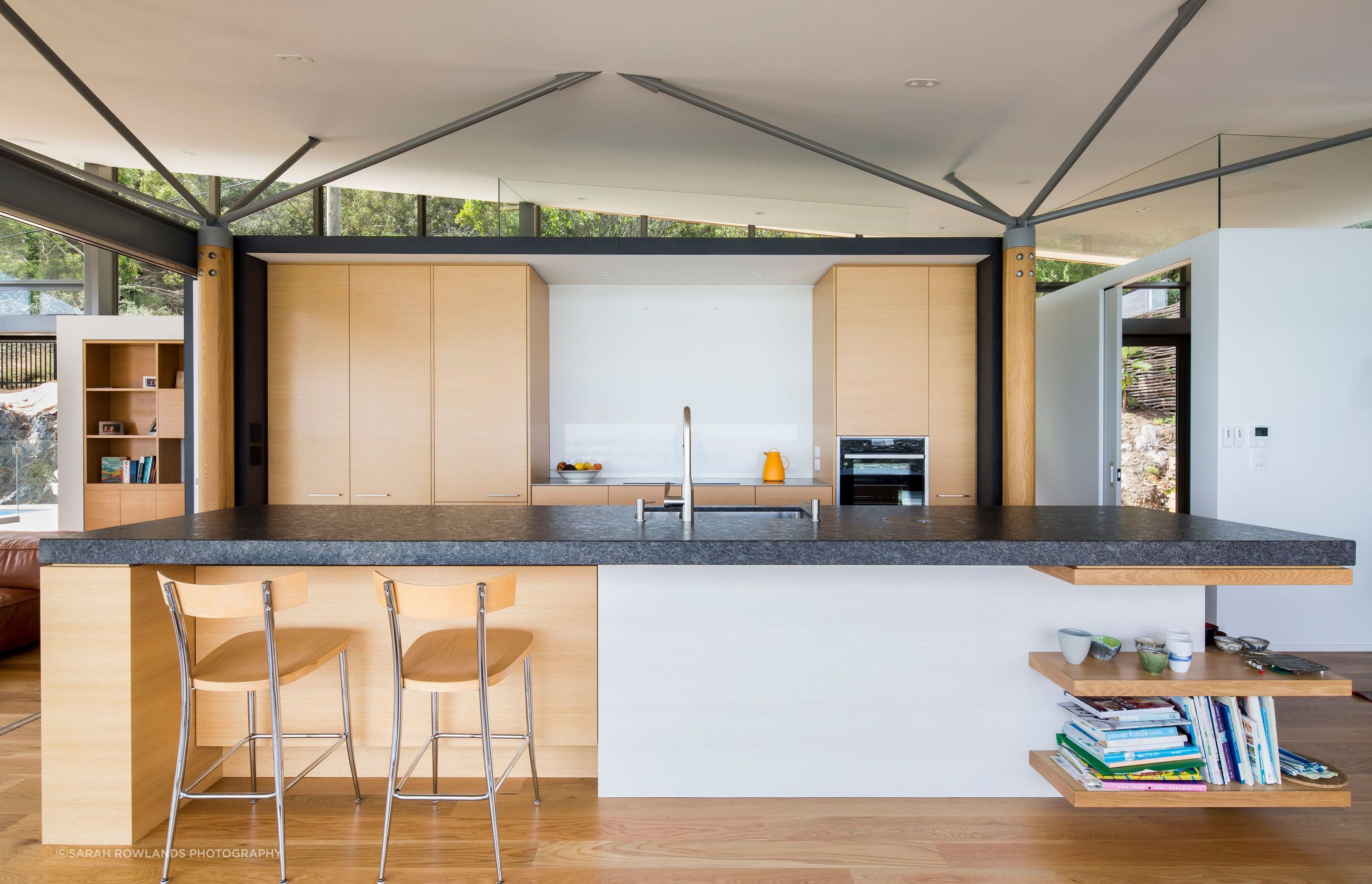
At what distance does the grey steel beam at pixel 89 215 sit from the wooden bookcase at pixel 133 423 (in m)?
3.10

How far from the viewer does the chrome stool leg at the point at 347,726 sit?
7.84 feet

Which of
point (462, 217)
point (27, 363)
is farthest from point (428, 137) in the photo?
point (27, 363)

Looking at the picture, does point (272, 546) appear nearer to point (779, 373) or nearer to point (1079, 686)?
point (1079, 686)

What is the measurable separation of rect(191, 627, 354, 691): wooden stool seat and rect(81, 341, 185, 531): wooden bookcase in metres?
5.01

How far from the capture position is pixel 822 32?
294 cm

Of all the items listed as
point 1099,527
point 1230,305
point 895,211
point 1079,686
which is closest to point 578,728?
point 1079,686

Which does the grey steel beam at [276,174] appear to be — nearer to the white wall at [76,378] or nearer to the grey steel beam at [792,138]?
the grey steel beam at [792,138]

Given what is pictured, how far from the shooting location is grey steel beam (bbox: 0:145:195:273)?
2945mm

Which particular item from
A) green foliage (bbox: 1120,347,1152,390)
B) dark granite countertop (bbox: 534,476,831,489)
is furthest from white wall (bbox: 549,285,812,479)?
green foliage (bbox: 1120,347,1152,390)

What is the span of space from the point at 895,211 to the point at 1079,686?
3.42 m

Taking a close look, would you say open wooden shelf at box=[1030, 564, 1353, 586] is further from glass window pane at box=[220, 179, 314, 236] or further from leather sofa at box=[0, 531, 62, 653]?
leather sofa at box=[0, 531, 62, 653]

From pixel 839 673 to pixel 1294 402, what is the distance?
3490 millimetres

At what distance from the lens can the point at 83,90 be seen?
10.0ft

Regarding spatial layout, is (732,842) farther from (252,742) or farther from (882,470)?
(882,470)
